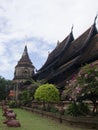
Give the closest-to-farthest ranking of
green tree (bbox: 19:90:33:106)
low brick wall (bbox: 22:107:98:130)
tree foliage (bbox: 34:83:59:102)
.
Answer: low brick wall (bbox: 22:107:98:130) < tree foliage (bbox: 34:83:59:102) < green tree (bbox: 19:90:33:106)

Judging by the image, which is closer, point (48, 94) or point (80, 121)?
point (80, 121)

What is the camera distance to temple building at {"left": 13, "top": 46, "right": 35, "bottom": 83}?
6431 cm

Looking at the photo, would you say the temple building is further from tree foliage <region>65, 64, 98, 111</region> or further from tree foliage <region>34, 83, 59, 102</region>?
tree foliage <region>65, 64, 98, 111</region>

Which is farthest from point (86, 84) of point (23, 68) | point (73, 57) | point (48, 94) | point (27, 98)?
point (23, 68)

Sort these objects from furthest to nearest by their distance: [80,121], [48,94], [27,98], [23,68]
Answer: [23,68] → [27,98] → [48,94] → [80,121]

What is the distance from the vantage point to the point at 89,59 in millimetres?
27453

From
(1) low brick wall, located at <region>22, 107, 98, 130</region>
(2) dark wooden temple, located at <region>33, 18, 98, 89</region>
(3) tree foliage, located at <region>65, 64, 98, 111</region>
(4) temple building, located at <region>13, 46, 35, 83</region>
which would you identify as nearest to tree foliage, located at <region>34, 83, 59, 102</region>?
(2) dark wooden temple, located at <region>33, 18, 98, 89</region>

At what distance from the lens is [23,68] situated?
6444 centimetres

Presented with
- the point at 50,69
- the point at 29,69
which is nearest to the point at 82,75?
the point at 50,69

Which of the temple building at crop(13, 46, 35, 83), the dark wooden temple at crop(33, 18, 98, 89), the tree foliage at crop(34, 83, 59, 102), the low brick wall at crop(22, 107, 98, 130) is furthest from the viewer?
the temple building at crop(13, 46, 35, 83)

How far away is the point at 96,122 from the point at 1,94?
55.5m

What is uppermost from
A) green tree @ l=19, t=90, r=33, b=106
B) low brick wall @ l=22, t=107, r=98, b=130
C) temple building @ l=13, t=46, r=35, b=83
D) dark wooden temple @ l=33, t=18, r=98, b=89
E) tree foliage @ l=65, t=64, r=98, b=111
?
temple building @ l=13, t=46, r=35, b=83

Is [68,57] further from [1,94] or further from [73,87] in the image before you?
[1,94]

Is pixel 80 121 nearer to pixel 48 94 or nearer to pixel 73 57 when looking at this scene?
pixel 48 94
